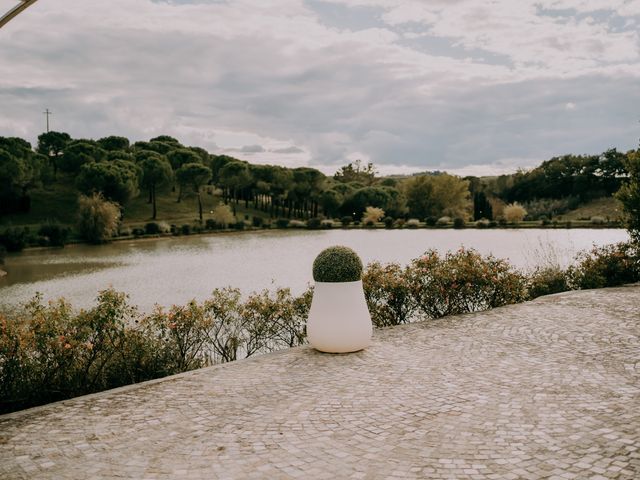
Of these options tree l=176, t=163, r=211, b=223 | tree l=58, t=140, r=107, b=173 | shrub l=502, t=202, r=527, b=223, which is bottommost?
shrub l=502, t=202, r=527, b=223

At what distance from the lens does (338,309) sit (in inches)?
274

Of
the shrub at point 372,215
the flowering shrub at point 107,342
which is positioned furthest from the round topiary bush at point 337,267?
the shrub at point 372,215

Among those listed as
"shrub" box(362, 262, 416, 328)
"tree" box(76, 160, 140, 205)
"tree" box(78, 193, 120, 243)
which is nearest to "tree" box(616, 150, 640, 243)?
"shrub" box(362, 262, 416, 328)

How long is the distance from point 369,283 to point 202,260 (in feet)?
58.0

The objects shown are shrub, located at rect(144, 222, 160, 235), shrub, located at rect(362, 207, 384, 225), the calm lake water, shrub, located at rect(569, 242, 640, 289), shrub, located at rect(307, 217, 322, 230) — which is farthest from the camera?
shrub, located at rect(362, 207, 384, 225)

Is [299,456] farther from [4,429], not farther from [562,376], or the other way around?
[562,376]

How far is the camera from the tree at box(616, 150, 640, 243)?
42.6 ft

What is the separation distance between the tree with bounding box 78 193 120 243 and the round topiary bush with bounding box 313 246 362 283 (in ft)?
112

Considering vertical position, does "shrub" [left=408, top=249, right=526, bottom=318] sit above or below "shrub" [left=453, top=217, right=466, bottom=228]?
below

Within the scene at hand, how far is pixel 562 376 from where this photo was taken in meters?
5.86

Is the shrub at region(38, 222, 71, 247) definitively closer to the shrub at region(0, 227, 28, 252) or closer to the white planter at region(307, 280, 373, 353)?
the shrub at region(0, 227, 28, 252)

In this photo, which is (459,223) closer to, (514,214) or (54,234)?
(514,214)

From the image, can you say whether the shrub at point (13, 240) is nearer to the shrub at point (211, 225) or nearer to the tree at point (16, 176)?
the shrub at point (211, 225)

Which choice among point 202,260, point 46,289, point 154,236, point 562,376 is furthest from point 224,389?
point 154,236
